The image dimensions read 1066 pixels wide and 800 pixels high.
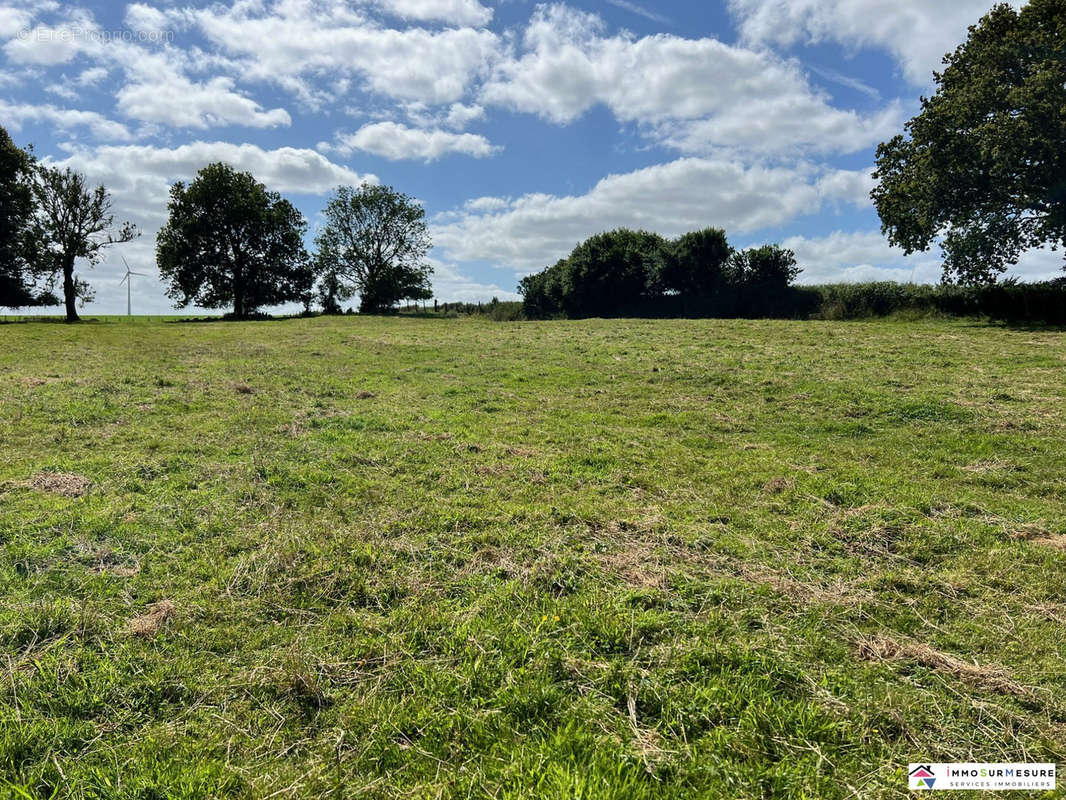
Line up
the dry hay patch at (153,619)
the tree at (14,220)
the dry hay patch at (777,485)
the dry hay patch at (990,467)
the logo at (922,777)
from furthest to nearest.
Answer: the tree at (14,220) → the dry hay patch at (990,467) → the dry hay patch at (777,485) → the dry hay patch at (153,619) → the logo at (922,777)

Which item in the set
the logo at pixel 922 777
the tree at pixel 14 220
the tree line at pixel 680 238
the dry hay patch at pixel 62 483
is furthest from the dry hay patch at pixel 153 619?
the tree at pixel 14 220

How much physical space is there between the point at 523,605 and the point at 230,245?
59908mm

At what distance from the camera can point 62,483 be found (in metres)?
6.05

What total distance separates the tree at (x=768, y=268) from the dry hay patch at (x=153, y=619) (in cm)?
4237

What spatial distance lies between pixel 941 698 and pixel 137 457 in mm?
8794

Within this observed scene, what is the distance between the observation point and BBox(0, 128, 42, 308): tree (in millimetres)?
38556

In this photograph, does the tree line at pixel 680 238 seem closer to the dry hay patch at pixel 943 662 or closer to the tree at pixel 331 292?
the tree at pixel 331 292

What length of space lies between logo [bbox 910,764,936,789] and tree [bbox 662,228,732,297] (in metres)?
42.3

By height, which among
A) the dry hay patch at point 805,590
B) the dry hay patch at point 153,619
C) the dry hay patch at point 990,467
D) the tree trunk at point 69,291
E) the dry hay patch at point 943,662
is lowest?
the dry hay patch at point 153,619

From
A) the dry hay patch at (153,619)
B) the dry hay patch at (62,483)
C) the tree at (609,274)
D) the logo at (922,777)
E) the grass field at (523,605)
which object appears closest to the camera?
the logo at (922,777)

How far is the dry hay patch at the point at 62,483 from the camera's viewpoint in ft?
19.1

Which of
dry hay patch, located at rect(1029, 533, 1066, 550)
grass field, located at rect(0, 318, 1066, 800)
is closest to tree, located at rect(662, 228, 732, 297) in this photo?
grass field, located at rect(0, 318, 1066, 800)

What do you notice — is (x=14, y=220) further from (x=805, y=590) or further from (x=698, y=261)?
(x=805, y=590)

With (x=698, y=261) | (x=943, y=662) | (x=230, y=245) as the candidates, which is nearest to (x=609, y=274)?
(x=698, y=261)
